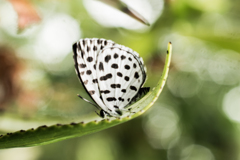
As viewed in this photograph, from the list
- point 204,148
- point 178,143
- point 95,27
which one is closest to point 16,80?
point 95,27

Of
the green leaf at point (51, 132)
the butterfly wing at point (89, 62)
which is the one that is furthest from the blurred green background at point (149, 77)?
the green leaf at point (51, 132)

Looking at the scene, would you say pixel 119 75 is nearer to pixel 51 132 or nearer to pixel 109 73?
pixel 109 73

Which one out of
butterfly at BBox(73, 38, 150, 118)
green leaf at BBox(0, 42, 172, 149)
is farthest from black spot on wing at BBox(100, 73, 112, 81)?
green leaf at BBox(0, 42, 172, 149)

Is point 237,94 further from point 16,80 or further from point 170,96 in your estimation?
point 16,80

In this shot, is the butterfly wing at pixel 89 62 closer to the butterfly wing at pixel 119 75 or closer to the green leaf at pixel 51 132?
the butterfly wing at pixel 119 75

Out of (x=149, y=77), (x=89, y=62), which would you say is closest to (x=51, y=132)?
(x=89, y=62)

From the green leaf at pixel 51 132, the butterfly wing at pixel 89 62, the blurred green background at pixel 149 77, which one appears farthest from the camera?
the blurred green background at pixel 149 77
